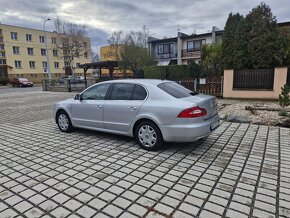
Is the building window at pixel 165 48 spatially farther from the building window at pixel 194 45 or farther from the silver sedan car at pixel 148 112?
the silver sedan car at pixel 148 112

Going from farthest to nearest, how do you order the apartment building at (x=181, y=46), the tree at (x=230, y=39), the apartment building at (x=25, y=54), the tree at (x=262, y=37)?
the apartment building at (x=25, y=54) < the apartment building at (x=181, y=46) < the tree at (x=230, y=39) < the tree at (x=262, y=37)

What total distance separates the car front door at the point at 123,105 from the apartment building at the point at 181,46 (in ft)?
88.0

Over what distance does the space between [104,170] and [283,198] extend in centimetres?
255

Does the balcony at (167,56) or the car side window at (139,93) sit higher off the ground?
the balcony at (167,56)

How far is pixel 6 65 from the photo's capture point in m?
41.8

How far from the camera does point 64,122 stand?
579cm

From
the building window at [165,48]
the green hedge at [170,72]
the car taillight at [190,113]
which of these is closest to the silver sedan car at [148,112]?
the car taillight at [190,113]

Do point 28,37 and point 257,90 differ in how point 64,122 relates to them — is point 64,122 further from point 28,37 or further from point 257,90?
point 28,37

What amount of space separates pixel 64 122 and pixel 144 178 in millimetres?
3479

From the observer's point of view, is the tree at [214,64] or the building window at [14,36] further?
the building window at [14,36]

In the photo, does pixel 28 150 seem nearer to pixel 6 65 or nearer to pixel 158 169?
pixel 158 169

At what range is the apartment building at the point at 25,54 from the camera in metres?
42.1

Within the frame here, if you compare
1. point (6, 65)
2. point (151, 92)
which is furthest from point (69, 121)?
point (6, 65)

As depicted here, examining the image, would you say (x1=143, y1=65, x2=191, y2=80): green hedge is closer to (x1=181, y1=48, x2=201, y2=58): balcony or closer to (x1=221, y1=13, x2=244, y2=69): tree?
(x1=221, y1=13, x2=244, y2=69): tree
